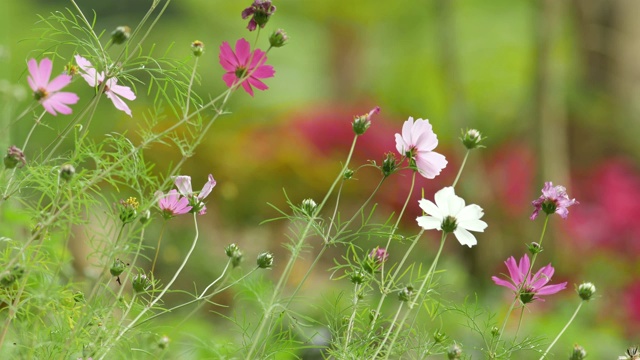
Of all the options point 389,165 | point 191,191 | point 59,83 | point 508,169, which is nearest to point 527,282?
point 389,165

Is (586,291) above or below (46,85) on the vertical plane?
above

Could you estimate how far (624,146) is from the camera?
4430 millimetres

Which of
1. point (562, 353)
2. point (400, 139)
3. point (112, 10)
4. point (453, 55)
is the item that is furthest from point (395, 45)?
point (400, 139)

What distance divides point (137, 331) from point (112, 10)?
11.4 metres

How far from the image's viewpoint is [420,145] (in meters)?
0.75

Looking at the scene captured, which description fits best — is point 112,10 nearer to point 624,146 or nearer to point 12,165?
point 624,146

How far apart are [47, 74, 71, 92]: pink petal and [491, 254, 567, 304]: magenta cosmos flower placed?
364 mm

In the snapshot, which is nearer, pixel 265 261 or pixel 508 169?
pixel 265 261

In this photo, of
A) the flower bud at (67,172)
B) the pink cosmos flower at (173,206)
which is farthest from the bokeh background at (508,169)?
the flower bud at (67,172)

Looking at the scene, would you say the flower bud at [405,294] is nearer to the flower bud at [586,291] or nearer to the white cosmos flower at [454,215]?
the white cosmos flower at [454,215]

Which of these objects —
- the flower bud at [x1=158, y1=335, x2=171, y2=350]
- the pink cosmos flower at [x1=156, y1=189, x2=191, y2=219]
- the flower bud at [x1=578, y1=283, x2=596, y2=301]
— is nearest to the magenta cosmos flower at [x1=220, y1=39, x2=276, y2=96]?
the pink cosmos flower at [x1=156, y1=189, x2=191, y2=219]

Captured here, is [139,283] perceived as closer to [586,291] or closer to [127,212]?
[127,212]

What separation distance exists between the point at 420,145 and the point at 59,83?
0.29 metres

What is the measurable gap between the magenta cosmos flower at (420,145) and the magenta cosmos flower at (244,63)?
120 millimetres
